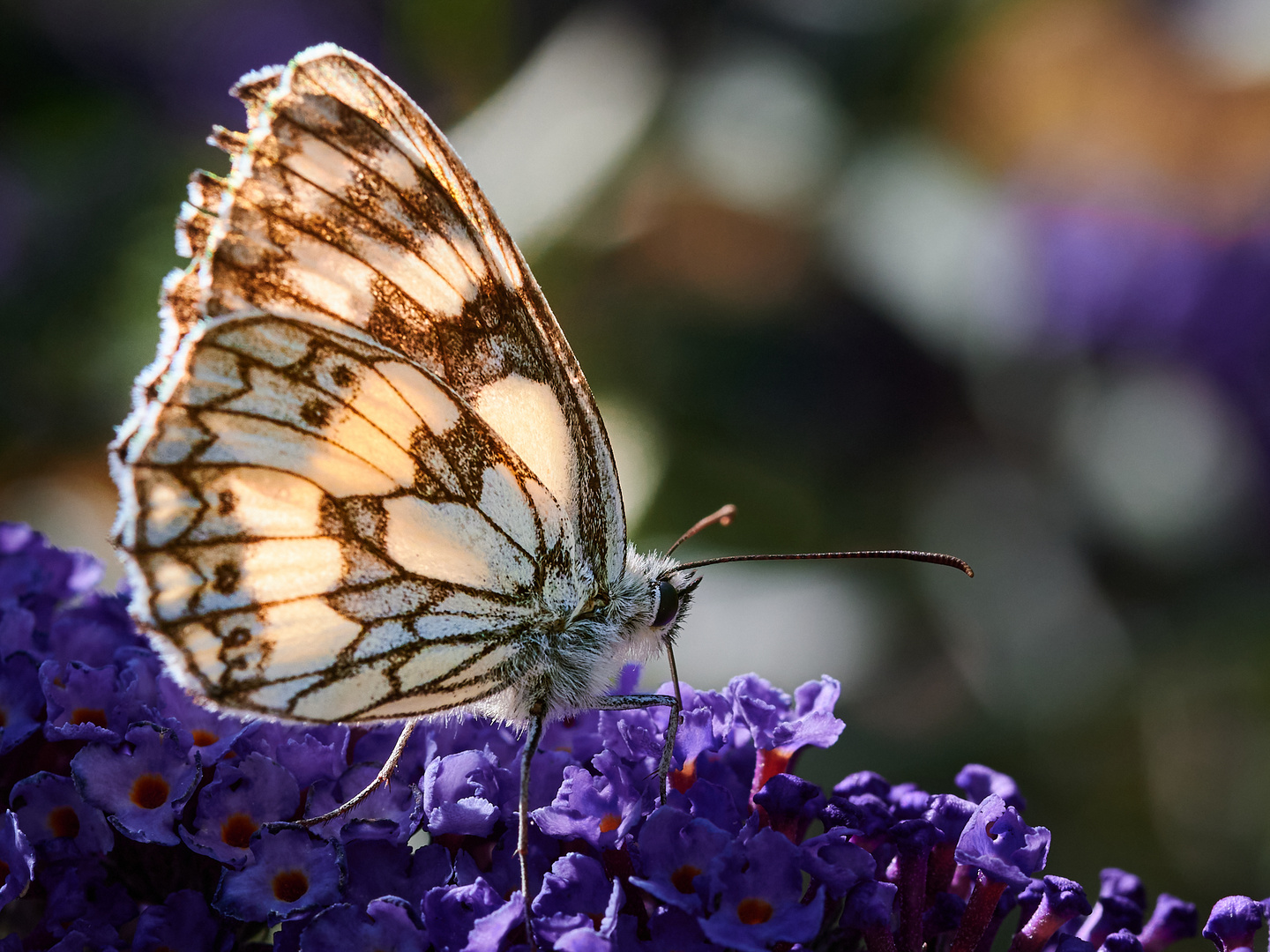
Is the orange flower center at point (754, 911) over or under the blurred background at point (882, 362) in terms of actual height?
under

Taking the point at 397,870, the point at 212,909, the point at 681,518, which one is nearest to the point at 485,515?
the point at 397,870

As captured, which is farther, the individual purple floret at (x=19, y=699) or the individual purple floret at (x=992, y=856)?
the individual purple floret at (x=19, y=699)

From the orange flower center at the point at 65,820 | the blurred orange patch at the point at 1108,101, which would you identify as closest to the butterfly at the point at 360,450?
the orange flower center at the point at 65,820

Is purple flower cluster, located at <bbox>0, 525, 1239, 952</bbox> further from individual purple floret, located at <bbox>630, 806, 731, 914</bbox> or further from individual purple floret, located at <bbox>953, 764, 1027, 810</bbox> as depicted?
individual purple floret, located at <bbox>953, 764, 1027, 810</bbox>

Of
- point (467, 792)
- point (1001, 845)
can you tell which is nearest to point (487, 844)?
point (467, 792)

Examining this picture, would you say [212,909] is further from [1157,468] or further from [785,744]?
[1157,468]

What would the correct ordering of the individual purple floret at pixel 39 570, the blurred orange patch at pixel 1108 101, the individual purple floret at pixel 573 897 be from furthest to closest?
the blurred orange patch at pixel 1108 101 → the individual purple floret at pixel 39 570 → the individual purple floret at pixel 573 897

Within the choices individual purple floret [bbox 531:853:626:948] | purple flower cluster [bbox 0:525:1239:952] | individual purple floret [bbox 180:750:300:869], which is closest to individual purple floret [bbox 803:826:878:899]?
purple flower cluster [bbox 0:525:1239:952]

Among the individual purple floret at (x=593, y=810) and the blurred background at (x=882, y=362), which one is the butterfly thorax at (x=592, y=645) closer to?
the individual purple floret at (x=593, y=810)
